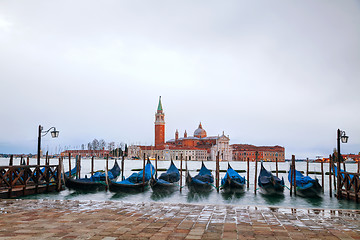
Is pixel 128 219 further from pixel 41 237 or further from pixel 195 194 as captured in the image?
pixel 195 194

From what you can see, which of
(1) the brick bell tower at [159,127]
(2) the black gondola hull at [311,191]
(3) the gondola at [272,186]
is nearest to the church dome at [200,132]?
(1) the brick bell tower at [159,127]

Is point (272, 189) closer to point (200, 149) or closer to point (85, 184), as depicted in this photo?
point (85, 184)

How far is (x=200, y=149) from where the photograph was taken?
80.3 meters

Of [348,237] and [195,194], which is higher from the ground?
[348,237]

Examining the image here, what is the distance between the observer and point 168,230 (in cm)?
378

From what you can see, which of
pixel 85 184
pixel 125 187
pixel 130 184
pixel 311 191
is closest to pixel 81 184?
pixel 85 184

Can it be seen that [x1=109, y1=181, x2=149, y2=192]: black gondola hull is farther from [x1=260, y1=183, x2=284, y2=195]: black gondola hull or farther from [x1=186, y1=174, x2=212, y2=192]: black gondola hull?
[x1=260, y1=183, x2=284, y2=195]: black gondola hull

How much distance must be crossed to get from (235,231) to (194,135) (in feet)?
292

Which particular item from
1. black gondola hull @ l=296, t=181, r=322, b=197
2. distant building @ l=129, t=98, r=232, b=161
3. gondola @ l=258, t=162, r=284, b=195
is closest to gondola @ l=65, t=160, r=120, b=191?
gondola @ l=258, t=162, r=284, b=195

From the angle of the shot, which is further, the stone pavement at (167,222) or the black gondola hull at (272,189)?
the black gondola hull at (272,189)

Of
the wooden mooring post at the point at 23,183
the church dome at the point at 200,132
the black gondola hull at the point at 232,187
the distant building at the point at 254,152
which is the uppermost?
the church dome at the point at 200,132

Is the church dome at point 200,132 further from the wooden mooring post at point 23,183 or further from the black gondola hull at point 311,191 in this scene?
the wooden mooring post at point 23,183

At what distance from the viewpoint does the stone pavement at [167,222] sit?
11.7ft

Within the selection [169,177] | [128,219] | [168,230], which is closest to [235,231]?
[168,230]
